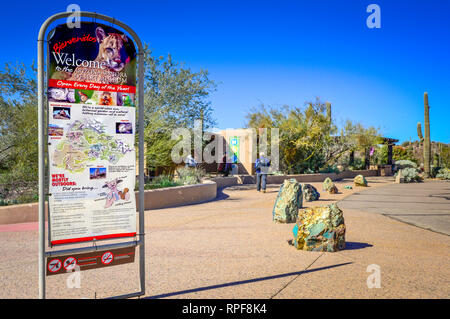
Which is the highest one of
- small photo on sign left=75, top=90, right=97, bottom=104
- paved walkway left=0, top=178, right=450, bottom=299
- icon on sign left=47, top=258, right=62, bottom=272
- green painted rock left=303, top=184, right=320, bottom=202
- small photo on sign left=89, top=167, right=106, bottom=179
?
small photo on sign left=75, top=90, right=97, bottom=104

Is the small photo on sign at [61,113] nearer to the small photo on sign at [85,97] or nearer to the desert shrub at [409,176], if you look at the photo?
the small photo on sign at [85,97]

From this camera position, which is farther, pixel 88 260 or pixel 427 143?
pixel 427 143

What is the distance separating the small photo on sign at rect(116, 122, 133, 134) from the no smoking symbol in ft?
3.83

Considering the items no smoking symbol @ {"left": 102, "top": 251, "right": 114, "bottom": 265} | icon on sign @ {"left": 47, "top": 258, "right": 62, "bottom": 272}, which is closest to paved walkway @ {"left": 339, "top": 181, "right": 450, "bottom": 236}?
no smoking symbol @ {"left": 102, "top": 251, "right": 114, "bottom": 265}

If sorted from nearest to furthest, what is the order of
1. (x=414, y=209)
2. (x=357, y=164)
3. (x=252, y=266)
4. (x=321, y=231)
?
(x=252, y=266), (x=321, y=231), (x=414, y=209), (x=357, y=164)

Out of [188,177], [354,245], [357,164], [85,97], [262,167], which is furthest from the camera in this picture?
[357,164]

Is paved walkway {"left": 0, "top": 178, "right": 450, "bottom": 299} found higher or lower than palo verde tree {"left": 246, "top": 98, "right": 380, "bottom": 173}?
lower

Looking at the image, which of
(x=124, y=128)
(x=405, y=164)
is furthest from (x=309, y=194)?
(x=405, y=164)

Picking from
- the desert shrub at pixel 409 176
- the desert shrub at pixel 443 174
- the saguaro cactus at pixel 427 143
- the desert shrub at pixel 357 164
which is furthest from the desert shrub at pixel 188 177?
the saguaro cactus at pixel 427 143

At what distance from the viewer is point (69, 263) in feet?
10.9

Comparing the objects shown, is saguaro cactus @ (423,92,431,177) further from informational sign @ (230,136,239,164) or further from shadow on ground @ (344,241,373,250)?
shadow on ground @ (344,241,373,250)

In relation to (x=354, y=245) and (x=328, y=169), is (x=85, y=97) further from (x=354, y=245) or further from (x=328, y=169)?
(x=328, y=169)

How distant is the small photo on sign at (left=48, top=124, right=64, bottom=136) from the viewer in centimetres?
323

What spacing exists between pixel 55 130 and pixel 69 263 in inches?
48.0
